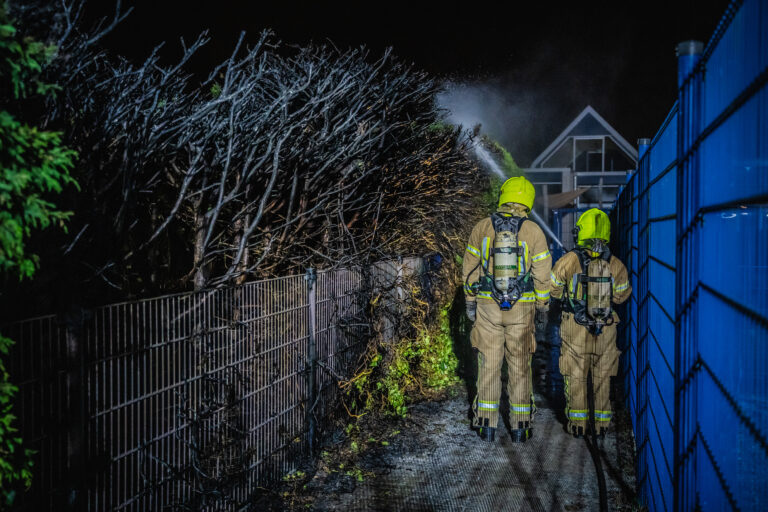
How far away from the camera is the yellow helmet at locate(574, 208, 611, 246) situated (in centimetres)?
531

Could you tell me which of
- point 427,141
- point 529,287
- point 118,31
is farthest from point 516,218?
point 118,31

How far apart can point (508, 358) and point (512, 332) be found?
27cm

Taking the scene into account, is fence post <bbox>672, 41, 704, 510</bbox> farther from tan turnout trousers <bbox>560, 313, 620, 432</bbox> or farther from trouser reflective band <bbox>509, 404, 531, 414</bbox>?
tan turnout trousers <bbox>560, 313, 620, 432</bbox>

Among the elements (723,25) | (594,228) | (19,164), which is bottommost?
(594,228)

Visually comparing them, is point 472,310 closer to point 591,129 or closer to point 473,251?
point 473,251

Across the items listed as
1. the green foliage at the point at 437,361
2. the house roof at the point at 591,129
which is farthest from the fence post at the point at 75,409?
the house roof at the point at 591,129

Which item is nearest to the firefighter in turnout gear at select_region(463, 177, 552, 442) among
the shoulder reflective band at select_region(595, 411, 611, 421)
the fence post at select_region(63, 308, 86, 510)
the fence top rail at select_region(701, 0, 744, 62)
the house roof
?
the shoulder reflective band at select_region(595, 411, 611, 421)

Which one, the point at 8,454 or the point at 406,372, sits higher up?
the point at 8,454

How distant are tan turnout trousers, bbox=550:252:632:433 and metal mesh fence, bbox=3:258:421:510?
2404 mm

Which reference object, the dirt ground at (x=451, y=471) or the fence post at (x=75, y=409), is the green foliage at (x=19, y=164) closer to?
the fence post at (x=75, y=409)

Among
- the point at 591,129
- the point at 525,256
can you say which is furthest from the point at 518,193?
the point at 591,129

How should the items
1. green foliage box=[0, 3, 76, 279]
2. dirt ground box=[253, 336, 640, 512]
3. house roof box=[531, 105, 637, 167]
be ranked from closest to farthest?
1. green foliage box=[0, 3, 76, 279]
2. dirt ground box=[253, 336, 640, 512]
3. house roof box=[531, 105, 637, 167]

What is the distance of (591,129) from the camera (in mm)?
29609

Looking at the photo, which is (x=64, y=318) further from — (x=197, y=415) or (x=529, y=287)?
(x=529, y=287)
